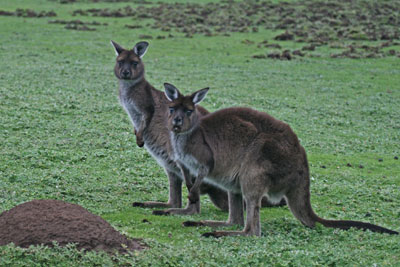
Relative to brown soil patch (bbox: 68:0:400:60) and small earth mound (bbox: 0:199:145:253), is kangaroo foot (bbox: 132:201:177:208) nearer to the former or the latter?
small earth mound (bbox: 0:199:145:253)

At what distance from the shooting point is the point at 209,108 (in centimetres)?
1501

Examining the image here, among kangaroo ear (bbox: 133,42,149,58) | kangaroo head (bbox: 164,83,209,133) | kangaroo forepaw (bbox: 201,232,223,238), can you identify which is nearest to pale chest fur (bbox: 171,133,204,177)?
kangaroo head (bbox: 164,83,209,133)

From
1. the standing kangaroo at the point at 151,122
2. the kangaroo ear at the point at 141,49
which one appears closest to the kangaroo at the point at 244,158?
the standing kangaroo at the point at 151,122

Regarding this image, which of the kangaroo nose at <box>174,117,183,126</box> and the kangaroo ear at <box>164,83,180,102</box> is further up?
the kangaroo ear at <box>164,83,180,102</box>

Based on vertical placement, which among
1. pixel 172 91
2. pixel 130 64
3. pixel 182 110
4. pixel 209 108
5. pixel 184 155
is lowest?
pixel 209 108

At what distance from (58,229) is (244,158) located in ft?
7.57

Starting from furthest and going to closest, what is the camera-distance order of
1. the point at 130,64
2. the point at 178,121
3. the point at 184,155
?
the point at 130,64
the point at 184,155
the point at 178,121

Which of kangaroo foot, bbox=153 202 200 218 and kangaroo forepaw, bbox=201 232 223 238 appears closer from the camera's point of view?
kangaroo forepaw, bbox=201 232 223 238

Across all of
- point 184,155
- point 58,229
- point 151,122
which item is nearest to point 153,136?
point 151,122

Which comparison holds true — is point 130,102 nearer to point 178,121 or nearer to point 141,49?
point 141,49

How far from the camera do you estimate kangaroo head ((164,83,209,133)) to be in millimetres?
7141

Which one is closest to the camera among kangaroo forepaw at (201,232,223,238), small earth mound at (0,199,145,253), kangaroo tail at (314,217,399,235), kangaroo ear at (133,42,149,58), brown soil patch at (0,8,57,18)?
small earth mound at (0,199,145,253)

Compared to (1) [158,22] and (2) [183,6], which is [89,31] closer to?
(1) [158,22]

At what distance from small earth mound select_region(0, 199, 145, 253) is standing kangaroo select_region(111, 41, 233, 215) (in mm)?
1975
